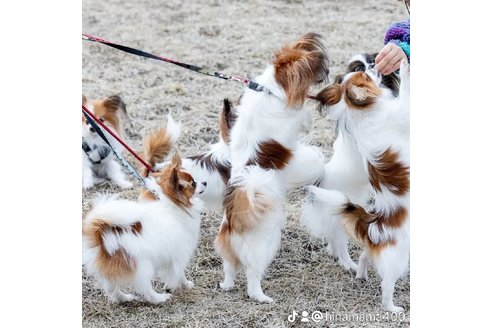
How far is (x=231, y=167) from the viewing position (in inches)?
171

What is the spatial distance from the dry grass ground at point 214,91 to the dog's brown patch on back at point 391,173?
2.18ft

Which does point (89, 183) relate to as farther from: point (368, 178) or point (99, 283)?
point (368, 178)

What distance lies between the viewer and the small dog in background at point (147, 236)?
3.87 meters

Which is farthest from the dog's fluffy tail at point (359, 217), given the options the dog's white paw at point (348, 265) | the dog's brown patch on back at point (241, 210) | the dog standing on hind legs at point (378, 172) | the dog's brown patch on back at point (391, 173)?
the dog's white paw at point (348, 265)

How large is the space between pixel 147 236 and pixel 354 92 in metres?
1.42

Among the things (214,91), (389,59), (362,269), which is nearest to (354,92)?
(389,59)

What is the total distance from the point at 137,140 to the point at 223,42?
9.71 feet

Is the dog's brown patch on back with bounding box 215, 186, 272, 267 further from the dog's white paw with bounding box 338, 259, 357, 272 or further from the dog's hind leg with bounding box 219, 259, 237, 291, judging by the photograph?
the dog's white paw with bounding box 338, 259, 357, 272

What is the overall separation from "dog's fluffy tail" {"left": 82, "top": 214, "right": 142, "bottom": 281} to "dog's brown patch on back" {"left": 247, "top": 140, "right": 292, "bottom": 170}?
849mm

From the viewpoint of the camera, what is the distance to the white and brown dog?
399cm

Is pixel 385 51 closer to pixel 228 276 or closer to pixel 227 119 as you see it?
pixel 227 119

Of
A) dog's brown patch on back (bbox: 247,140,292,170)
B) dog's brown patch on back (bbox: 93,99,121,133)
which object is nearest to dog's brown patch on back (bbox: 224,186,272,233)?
dog's brown patch on back (bbox: 247,140,292,170)

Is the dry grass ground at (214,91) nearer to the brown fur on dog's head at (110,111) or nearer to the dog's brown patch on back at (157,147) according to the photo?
the brown fur on dog's head at (110,111)

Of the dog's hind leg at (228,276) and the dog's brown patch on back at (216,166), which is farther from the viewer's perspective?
the dog's brown patch on back at (216,166)
